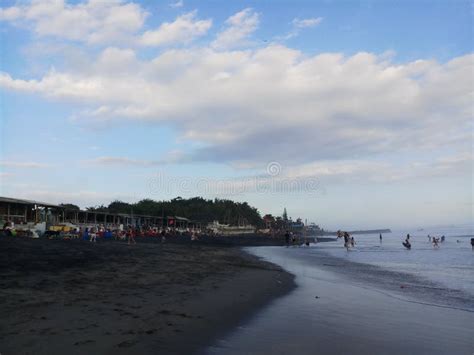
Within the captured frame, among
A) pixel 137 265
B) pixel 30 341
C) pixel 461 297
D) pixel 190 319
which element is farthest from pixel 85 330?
pixel 461 297

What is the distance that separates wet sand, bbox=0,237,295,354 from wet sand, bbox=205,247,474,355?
25.1 inches

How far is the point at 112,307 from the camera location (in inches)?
304

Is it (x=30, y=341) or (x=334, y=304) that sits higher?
(x=30, y=341)

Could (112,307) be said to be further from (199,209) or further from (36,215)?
(199,209)

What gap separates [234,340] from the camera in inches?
261

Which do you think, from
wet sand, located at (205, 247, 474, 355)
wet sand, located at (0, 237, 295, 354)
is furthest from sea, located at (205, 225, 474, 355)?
wet sand, located at (0, 237, 295, 354)

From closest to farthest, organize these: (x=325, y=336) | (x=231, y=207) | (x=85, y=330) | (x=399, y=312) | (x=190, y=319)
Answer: (x=85, y=330) < (x=325, y=336) < (x=190, y=319) < (x=399, y=312) < (x=231, y=207)

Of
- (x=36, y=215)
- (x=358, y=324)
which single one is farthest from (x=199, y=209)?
(x=358, y=324)

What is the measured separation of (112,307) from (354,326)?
4942mm

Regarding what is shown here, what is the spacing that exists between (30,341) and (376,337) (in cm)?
580

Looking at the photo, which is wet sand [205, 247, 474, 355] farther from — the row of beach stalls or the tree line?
the tree line

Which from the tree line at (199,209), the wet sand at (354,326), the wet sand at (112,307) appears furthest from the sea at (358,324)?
the tree line at (199,209)

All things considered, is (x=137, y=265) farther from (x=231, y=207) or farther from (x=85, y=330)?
(x=231, y=207)

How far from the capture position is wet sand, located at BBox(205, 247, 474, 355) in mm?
6480
